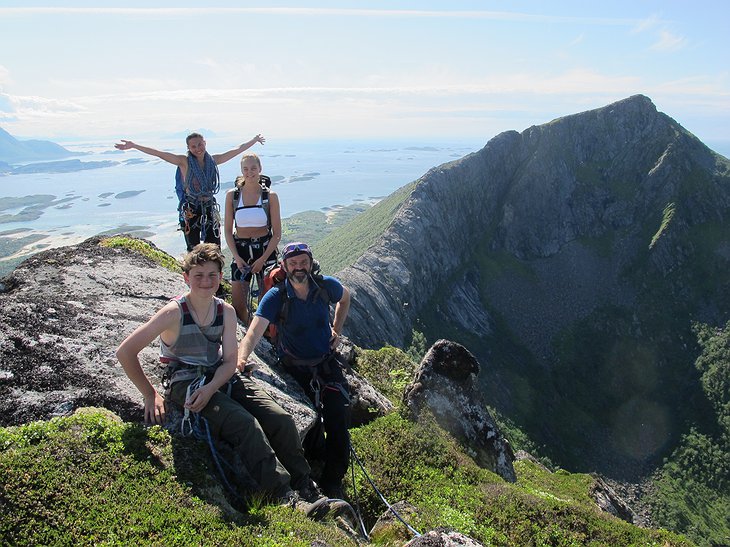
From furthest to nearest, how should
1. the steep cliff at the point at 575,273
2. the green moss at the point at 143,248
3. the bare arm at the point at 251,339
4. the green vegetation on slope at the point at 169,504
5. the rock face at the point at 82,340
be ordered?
1. the steep cliff at the point at 575,273
2. the green moss at the point at 143,248
3. the bare arm at the point at 251,339
4. the rock face at the point at 82,340
5. the green vegetation on slope at the point at 169,504

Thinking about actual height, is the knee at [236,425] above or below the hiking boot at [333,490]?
above

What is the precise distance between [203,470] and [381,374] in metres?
11.7

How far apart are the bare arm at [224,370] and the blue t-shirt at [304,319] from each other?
1.38 metres

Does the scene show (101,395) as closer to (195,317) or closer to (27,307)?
(195,317)

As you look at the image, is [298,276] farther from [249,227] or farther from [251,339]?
[249,227]

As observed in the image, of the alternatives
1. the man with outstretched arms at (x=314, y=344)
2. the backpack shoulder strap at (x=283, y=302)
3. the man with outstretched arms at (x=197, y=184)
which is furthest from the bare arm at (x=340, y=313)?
the man with outstretched arms at (x=197, y=184)

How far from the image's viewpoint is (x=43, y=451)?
6.85 metres

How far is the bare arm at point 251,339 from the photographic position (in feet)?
29.6

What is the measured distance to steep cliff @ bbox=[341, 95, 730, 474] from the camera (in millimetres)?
110750

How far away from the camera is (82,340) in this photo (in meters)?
9.92

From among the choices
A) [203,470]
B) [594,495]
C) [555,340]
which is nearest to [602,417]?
[555,340]

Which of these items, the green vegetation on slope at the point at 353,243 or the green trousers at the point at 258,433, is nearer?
the green trousers at the point at 258,433

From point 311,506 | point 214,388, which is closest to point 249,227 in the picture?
point 214,388

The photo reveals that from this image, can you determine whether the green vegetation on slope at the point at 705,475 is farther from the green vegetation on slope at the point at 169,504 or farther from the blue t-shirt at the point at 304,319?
the blue t-shirt at the point at 304,319
